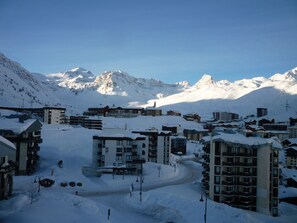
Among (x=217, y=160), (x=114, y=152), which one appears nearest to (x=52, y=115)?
(x=114, y=152)

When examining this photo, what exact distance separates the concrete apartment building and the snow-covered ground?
8.69 feet

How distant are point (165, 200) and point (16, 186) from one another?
2364cm

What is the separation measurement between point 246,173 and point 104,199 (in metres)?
22.4

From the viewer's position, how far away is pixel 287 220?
47875 mm

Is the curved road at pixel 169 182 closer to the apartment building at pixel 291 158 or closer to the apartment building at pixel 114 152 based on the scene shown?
the apartment building at pixel 114 152

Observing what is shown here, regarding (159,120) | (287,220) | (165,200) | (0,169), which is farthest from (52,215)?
(159,120)

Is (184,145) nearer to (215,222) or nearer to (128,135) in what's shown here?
(128,135)

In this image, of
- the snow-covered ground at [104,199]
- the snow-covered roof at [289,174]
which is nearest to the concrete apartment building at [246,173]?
the snow-covered ground at [104,199]

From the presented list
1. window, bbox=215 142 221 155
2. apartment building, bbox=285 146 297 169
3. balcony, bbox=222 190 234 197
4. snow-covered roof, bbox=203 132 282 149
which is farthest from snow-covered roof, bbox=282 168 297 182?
window, bbox=215 142 221 155

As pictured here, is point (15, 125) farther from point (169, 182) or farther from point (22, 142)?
point (169, 182)

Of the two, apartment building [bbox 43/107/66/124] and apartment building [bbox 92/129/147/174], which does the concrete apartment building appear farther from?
apartment building [bbox 43/107/66/124]

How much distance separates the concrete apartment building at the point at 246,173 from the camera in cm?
5075

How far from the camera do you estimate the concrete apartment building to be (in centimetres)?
5075

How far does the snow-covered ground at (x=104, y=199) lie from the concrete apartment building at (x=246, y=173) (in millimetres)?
2649
